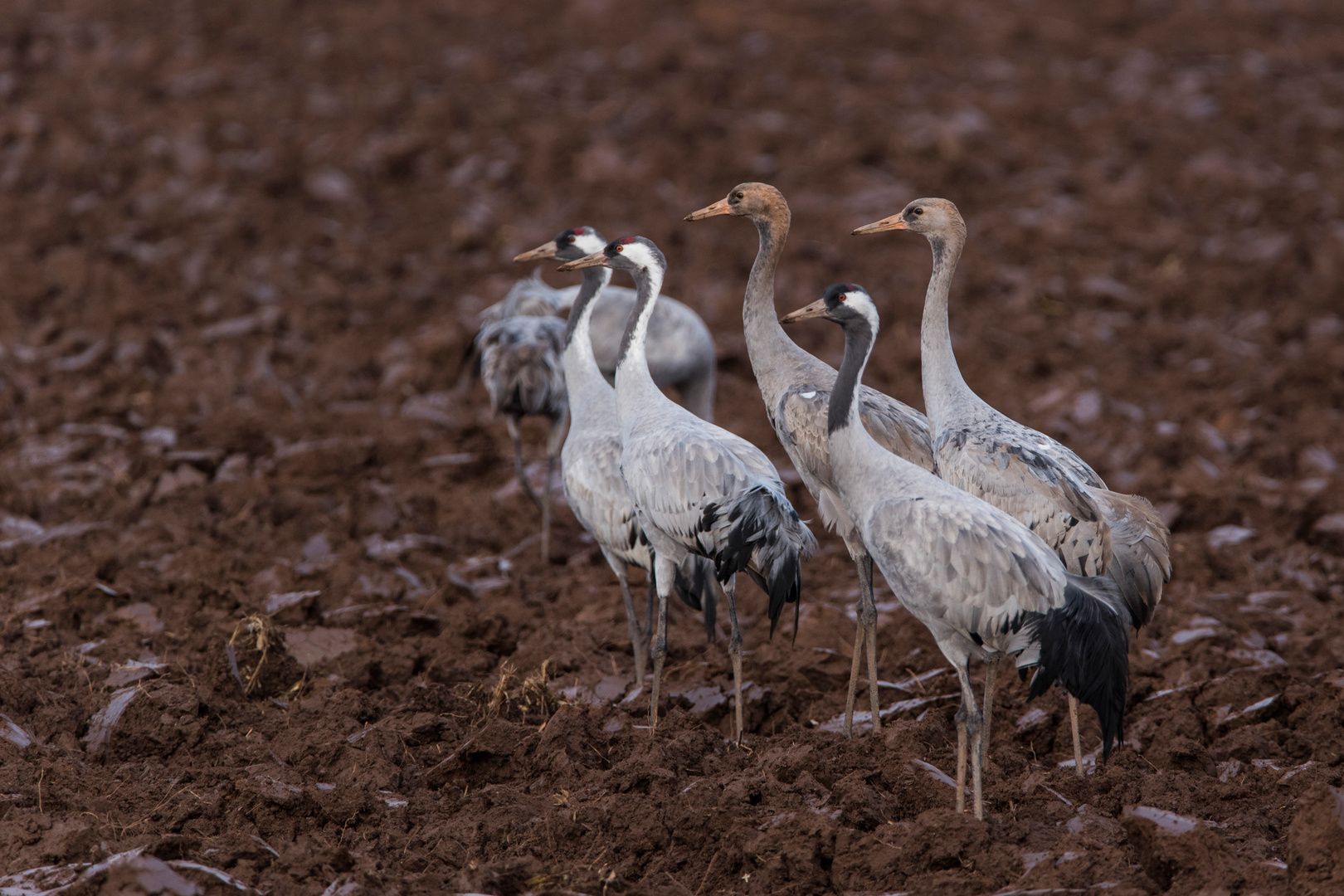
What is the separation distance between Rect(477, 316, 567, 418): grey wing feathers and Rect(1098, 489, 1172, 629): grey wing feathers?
378 centimetres

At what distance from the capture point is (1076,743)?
17.5 feet

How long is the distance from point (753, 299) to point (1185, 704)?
8.56 ft

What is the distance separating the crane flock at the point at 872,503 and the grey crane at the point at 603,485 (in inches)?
0.4

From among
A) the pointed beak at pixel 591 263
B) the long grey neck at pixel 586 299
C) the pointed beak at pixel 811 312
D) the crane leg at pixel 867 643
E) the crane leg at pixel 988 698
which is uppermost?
the pointed beak at pixel 811 312

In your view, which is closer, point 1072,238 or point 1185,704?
point 1185,704

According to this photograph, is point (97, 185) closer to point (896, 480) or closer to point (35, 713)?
point (35, 713)

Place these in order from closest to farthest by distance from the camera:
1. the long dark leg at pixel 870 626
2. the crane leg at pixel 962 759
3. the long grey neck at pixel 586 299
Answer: the crane leg at pixel 962 759
the long dark leg at pixel 870 626
the long grey neck at pixel 586 299

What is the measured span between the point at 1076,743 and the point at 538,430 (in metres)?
5.43

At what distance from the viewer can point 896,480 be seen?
5.07m

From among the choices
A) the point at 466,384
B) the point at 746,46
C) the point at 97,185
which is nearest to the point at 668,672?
the point at 466,384

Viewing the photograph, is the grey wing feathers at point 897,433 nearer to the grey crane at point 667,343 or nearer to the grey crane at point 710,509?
the grey crane at point 710,509

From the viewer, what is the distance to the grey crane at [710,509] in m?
5.48

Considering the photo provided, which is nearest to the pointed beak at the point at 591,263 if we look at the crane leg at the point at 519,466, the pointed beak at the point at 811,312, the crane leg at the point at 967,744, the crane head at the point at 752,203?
the crane head at the point at 752,203

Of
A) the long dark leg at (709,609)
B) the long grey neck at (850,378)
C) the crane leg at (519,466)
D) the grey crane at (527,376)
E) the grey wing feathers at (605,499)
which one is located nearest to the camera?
the long grey neck at (850,378)
